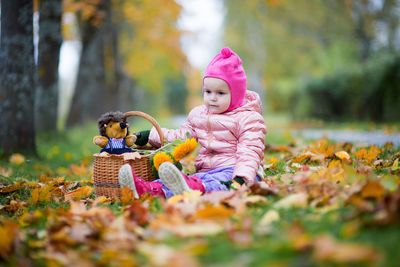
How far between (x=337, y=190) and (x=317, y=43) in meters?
22.1

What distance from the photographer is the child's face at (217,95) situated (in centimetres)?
301

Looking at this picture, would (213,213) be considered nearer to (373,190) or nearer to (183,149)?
(373,190)

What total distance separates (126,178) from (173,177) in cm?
35

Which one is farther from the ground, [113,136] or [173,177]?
[113,136]

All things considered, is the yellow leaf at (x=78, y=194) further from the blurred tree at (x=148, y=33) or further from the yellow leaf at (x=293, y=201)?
the blurred tree at (x=148, y=33)

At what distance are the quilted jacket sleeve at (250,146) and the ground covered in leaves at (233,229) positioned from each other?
207 mm

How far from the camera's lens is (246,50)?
23.3 metres

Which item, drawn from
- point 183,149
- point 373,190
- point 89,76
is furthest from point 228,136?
point 89,76

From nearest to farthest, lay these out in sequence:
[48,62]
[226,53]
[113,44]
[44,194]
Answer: [44,194] < [226,53] < [48,62] < [113,44]

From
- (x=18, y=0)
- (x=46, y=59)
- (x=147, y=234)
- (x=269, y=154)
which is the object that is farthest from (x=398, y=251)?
(x=46, y=59)

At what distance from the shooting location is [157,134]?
316cm

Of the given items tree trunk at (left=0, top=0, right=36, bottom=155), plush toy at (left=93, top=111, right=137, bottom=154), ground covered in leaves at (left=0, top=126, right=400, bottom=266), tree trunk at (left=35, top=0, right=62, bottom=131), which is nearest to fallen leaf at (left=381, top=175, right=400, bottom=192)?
ground covered in leaves at (left=0, top=126, right=400, bottom=266)

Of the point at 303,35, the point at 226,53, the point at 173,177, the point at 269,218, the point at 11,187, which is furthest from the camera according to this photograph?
the point at 303,35

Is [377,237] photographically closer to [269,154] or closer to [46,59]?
[269,154]
